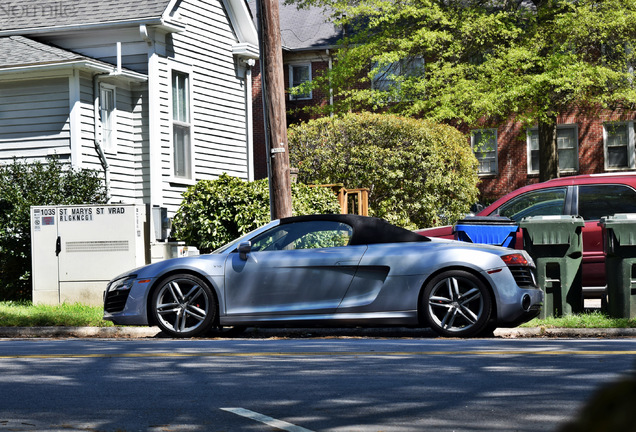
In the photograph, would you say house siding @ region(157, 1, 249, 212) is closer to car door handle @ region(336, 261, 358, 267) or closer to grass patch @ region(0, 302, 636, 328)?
grass patch @ region(0, 302, 636, 328)

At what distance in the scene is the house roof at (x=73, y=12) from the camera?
61.9ft

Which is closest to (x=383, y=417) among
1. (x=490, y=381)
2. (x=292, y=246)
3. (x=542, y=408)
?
(x=542, y=408)

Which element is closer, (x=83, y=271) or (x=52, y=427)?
(x=52, y=427)

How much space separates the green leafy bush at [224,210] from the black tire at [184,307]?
5639mm

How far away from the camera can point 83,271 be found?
14586 millimetres

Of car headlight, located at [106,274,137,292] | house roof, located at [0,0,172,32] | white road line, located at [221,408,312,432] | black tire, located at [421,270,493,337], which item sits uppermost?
house roof, located at [0,0,172,32]

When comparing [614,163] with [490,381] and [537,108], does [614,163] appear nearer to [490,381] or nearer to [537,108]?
[537,108]

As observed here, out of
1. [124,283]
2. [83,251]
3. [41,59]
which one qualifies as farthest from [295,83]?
[124,283]

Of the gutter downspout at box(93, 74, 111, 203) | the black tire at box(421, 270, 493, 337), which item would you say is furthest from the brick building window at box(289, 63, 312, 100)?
the black tire at box(421, 270, 493, 337)

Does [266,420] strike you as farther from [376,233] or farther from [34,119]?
[34,119]

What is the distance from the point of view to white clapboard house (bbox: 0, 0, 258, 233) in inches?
709

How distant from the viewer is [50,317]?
470 inches

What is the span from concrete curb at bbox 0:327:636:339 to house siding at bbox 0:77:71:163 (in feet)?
23.1

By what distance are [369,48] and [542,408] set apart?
71.9 feet
